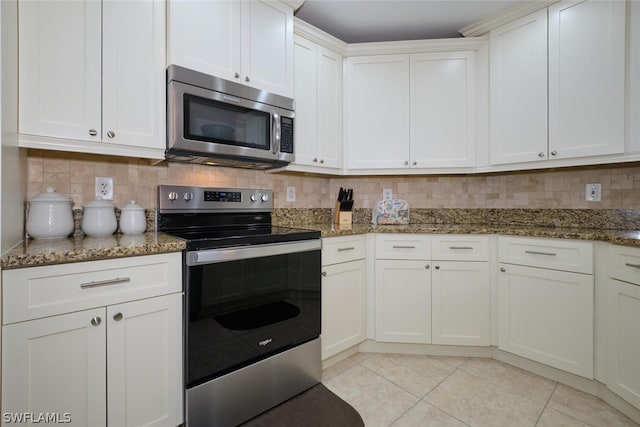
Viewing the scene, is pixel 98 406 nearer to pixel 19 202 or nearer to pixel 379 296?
pixel 19 202

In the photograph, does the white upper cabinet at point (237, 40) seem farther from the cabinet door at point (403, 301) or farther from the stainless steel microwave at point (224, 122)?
the cabinet door at point (403, 301)

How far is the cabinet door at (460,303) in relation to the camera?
2.02 metres

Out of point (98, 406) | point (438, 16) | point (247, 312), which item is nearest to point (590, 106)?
point (438, 16)

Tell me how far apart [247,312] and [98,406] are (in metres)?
0.62

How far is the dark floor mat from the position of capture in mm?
1438

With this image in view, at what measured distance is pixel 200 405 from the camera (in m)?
1.32

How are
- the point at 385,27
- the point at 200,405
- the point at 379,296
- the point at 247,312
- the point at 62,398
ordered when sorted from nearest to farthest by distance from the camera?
the point at 62,398
the point at 200,405
the point at 247,312
the point at 379,296
the point at 385,27

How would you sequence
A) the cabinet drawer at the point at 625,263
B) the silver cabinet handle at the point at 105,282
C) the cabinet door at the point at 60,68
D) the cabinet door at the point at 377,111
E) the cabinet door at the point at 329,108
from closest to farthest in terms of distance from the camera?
the silver cabinet handle at the point at 105,282 → the cabinet door at the point at 60,68 → the cabinet drawer at the point at 625,263 → the cabinet door at the point at 329,108 → the cabinet door at the point at 377,111

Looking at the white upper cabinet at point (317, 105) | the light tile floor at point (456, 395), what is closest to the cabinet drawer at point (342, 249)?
the white upper cabinet at point (317, 105)

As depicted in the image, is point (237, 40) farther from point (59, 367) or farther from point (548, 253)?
point (548, 253)

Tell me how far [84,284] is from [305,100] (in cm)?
167

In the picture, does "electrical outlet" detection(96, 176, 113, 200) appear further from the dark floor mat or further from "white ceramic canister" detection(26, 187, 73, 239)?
the dark floor mat

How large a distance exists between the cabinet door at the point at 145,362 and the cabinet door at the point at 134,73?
30.8 inches

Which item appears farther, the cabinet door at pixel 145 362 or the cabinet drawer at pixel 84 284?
the cabinet door at pixel 145 362
